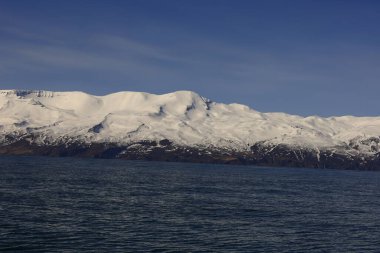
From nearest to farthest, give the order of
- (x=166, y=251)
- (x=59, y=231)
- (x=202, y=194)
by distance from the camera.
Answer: (x=166, y=251) → (x=59, y=231) → (x=202, y=194)

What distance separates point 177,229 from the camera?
85.4m

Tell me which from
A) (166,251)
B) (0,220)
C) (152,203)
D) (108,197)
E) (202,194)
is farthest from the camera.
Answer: (202,194)

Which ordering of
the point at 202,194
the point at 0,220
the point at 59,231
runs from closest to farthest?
the point at 59,231 < the point at 0,220 < the point at 202,194

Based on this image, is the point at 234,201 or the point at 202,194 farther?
the point at 202,194

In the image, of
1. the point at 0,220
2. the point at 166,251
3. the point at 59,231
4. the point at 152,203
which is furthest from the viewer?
the point at 152,203

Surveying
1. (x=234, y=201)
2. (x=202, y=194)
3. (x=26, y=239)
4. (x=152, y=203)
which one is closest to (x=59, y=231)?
(x=26, y=239)

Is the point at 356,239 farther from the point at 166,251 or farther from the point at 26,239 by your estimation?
the point at 26,239

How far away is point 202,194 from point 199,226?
183 ft

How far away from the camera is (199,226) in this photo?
88.7 metres

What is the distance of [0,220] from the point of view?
84.4 metres

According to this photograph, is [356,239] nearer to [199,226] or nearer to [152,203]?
[199,226]

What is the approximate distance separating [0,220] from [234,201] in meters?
60.0

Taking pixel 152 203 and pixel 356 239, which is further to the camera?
pixel 152 203

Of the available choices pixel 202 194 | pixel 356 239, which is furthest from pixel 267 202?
pixel 356 239
